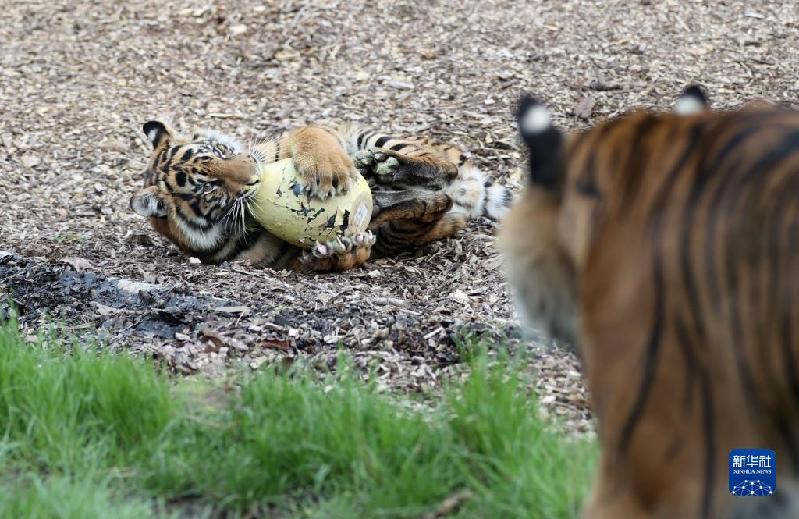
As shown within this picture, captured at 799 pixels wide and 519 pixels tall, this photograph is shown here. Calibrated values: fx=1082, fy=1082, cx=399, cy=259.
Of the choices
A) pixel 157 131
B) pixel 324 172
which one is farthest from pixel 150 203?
pixel 324 172

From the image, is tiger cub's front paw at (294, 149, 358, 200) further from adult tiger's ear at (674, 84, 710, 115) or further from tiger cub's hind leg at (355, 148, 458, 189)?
adult tiger's ear at (674, 84, 710, 115)

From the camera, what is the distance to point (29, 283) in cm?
493

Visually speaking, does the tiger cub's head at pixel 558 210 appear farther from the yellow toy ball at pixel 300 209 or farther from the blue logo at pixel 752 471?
the yellow toy ball at pixel 300 209

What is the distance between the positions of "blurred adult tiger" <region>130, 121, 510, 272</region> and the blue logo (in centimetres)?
351

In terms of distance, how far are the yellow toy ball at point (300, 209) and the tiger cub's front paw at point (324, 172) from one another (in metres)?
0.04

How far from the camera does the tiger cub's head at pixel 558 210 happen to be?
2223 mm

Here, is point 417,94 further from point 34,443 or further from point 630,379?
point 630,379

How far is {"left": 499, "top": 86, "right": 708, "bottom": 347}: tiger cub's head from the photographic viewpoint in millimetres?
2223

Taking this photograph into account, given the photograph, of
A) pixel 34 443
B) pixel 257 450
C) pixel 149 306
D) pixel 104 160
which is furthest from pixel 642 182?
pixel 104 160

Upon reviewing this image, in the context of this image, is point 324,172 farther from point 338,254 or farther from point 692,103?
point 692,103

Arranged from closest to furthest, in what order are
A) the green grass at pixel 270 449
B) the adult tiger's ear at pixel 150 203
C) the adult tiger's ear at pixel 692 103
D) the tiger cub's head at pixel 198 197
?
the adult tiger's ear at pixel 692 103
the green grass at pixel 270 449
the tiger cub's head at pixel 198 197
the adult tiger's ear at pixel 150 203

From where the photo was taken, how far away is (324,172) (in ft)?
17.3

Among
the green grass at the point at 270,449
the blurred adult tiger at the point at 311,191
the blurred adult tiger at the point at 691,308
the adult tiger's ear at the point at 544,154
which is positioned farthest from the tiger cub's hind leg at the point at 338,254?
the blurred adult tiger at the point at 691,308

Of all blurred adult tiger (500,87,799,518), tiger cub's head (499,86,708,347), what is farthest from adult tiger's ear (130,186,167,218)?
blurred adult tiger (500,87,799,518)
